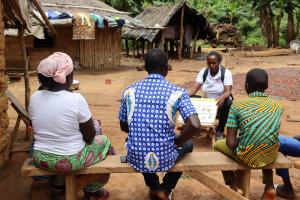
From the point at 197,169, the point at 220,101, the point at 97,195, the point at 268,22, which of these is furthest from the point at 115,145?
the point at 268,22

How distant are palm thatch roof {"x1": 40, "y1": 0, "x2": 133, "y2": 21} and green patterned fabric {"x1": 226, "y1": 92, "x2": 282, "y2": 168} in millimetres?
12643

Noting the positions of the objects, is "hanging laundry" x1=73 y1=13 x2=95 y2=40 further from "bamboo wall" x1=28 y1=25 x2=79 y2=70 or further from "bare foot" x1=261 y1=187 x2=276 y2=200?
"bare foot" x1=261 y1=187 x2=276 y2=200

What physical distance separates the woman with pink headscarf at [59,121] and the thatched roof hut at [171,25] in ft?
54.7

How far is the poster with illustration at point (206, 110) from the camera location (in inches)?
210

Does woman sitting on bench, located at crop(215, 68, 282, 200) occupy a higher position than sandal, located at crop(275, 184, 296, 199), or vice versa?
woman sitting on bench, located at crop(215, 68, 282, 200)

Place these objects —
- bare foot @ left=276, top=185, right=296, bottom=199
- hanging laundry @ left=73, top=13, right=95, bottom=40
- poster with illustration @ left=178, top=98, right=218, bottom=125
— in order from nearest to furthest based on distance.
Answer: bare foot @ left=276, top=185, right=296, bottom=199 → poster with illustration @ left=178, top=98, right=218, bottom=125 → hanging laundry @ left=73, top=13, right=95, bottom=40

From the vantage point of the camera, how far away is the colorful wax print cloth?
3109 mm

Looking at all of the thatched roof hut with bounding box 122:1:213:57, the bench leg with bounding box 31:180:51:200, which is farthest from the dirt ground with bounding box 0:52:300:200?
the thatched roof hut with bounding box 122:1:213:57

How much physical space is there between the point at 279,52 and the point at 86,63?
1229 centimetres

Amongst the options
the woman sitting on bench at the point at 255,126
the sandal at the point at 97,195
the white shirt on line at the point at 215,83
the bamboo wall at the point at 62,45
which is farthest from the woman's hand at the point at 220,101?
the bamboo wall at the point at 62,45

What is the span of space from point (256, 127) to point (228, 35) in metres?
25.8

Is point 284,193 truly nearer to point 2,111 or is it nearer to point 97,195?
point 97,195

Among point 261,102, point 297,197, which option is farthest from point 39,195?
point 297,197

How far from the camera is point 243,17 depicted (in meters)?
31.5
